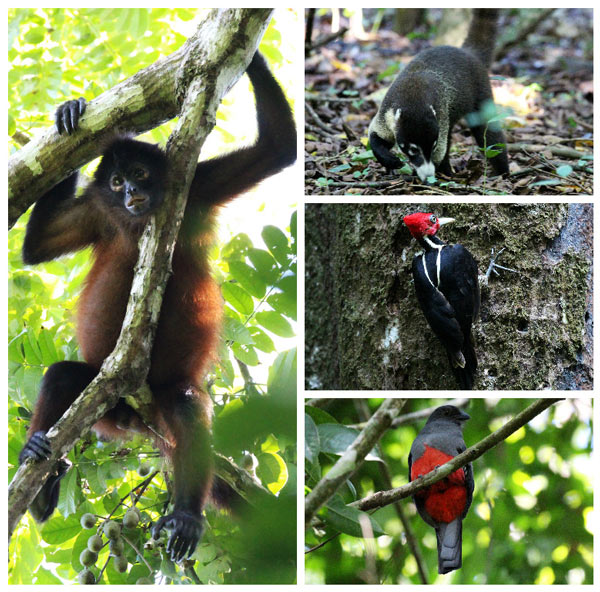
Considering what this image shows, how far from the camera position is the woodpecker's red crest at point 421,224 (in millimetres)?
1987

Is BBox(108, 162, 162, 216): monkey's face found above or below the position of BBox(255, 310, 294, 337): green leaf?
above

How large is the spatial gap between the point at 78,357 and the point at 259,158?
2.73 feet

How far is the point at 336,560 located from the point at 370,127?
4.90ft

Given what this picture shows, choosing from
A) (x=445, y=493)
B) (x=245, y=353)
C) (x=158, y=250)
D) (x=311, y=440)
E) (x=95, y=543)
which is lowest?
(x=95, y=543)

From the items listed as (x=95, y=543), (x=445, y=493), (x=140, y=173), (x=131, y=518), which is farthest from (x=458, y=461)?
(x=140, y=173)

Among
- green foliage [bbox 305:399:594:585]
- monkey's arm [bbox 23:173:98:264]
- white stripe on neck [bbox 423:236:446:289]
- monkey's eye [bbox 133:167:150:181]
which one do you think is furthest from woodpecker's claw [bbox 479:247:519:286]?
monkey's arm [bbox 23:173:98:264]

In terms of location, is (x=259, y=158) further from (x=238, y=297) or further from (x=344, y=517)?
(x=344, y=517)

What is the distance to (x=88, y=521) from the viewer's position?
202cm

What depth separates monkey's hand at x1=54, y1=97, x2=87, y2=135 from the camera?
1998mm

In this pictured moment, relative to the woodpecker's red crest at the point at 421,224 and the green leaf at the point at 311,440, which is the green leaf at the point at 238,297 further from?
the woodpecker's red crest at the point at 421,224

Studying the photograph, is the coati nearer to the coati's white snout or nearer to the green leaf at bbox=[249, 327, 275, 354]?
the coati's white snout

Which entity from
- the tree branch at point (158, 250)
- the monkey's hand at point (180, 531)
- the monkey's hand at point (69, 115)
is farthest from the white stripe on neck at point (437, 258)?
the monkey's hand at point (69, 115)

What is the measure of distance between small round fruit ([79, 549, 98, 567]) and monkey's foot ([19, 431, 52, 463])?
31 cm
